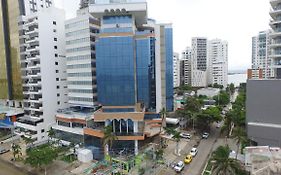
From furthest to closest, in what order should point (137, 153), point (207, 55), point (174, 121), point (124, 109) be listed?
point (207, 55) → point (174, 121) → point (124, 109) → point (137, 153)

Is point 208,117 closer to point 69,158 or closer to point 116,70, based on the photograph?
point 116,70

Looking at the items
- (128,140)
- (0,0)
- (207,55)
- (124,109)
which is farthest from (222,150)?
(207,55)

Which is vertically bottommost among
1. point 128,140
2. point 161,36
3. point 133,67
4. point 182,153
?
point 182,153

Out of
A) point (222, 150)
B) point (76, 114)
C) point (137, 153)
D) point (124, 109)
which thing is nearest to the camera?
point (222, 150)

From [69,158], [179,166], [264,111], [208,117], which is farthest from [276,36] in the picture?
[69,158]

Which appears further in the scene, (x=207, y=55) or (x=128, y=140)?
(x=207, y=55)

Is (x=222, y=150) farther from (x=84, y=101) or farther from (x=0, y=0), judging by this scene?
(x=0, y=0)

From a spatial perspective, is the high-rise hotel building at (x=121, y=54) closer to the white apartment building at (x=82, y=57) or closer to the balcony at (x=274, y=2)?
the white apartment building at (x=82, y=57)
